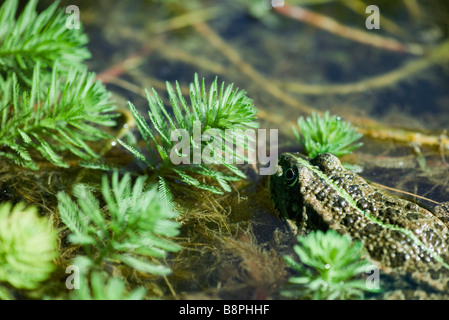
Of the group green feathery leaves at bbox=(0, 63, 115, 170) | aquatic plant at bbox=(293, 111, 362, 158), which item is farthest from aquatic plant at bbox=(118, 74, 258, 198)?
aquatic plant at bbox=(293, 111, 362, 158)

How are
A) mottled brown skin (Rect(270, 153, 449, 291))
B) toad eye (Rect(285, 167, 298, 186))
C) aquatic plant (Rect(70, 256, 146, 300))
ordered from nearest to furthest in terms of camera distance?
aquatic plant (Rect(70, 256, 146, 300)) → mottled brown skin (Rect(270, 153, 449, 291)) → toad eye (Rect(285, 167, 298, 186))

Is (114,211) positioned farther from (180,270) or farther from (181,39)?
(181,39)

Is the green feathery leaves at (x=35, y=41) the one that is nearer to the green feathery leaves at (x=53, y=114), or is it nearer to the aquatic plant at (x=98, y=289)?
the green feathery leaves at (x=53, y=114)

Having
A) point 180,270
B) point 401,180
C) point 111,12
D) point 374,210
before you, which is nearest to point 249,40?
point 111,12

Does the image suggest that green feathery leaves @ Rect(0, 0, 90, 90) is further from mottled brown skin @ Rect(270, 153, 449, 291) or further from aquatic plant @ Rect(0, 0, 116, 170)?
mottled brown skin @ Rect(270, 153, 449, 291)

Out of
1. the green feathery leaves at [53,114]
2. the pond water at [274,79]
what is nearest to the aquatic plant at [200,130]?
the pond water at [274,79]
